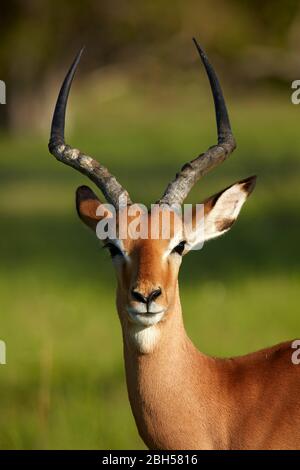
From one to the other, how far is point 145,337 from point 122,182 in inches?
926

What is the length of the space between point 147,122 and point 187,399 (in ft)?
170

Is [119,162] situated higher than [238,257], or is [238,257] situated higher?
[119,162]

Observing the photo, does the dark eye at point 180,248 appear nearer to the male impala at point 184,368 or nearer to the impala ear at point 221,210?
the male impala at point 184,368

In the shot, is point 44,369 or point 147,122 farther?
point 147,122

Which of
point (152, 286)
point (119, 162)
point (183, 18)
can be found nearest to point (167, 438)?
point (152, 286)

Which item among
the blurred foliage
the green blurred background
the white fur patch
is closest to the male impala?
the white fur patch

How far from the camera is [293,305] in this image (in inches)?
612

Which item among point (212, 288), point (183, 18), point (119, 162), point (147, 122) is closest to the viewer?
point (212, 288)

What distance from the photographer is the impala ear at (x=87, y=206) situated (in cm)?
688

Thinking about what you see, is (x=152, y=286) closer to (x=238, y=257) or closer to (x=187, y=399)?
(x=187, y=399)

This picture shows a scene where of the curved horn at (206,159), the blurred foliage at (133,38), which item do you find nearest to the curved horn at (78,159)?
the curved horn at (206,159)

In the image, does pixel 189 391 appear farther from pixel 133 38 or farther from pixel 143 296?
pixel 133 38

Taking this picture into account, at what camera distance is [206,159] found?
22.7 ft

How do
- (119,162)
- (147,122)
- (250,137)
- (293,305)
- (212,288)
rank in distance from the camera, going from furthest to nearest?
(147,122) < (250,137) < (119,162) < (212,288) < (293,305)
